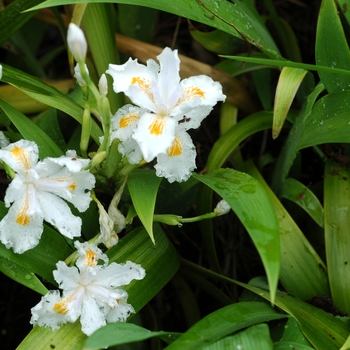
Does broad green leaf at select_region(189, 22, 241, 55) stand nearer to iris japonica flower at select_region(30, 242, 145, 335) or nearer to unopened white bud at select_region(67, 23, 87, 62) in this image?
unopened white bud at select_region(67, 23, 87, 62)

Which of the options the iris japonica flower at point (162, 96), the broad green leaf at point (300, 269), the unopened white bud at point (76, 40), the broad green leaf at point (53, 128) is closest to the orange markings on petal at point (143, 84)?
the iris japonica flower at point (162, 96)

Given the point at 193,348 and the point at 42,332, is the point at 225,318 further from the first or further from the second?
the point at 42,332

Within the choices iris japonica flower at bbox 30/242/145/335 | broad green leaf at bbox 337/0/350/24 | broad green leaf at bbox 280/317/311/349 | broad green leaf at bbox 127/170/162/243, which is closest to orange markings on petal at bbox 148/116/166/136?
broad green leaf at bbox 127/170/162/243

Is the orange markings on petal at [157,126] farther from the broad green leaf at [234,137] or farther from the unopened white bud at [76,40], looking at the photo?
the broad green leaf at [234,137]

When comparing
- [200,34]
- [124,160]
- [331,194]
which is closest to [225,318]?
[124,160]

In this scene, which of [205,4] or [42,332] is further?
[205,4]

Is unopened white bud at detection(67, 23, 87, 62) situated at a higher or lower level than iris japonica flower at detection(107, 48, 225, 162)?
higher

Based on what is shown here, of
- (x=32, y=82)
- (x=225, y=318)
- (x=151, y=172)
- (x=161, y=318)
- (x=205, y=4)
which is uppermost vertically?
(x=205, y=4)
